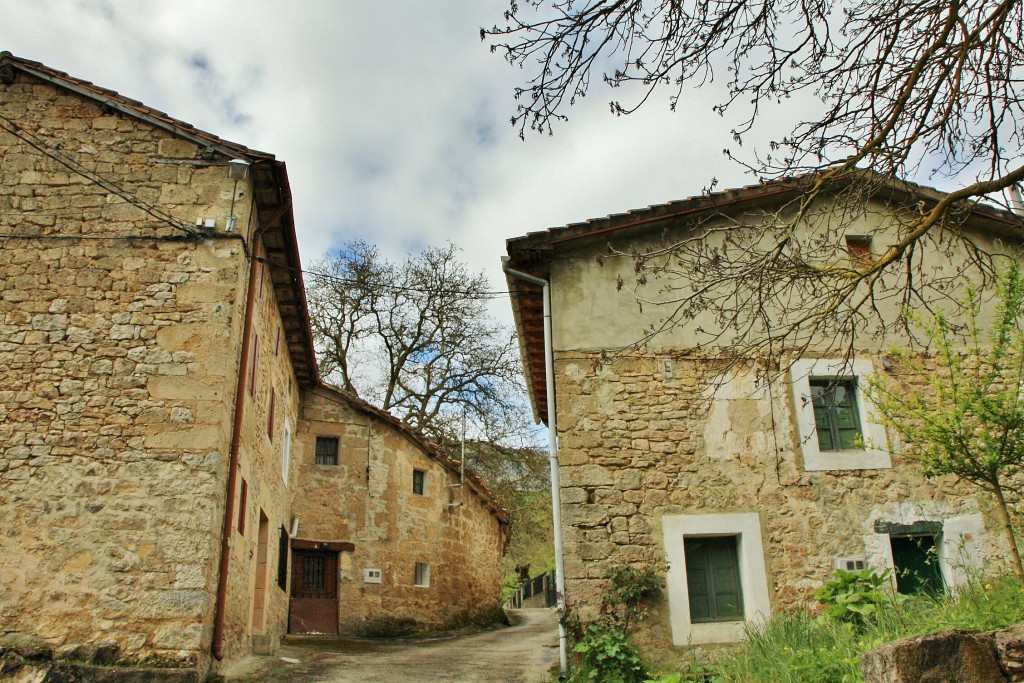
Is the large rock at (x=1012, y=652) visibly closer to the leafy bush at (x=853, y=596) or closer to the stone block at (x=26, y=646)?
the leafy bush at (x=853, y=596)

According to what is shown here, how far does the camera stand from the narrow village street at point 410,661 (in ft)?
30.5

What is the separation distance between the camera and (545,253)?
10.0 meters

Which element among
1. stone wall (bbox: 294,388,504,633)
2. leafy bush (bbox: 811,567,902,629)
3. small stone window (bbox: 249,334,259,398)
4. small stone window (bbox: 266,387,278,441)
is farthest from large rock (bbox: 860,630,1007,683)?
stone wall (bbox: 294,388,504,633)

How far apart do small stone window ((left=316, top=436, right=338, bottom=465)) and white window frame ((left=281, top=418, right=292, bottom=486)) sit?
0.89 m

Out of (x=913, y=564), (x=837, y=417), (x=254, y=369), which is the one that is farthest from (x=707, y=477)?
(x=254, y=369)

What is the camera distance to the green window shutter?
28.9 ft

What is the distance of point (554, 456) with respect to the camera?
9281 millimetres

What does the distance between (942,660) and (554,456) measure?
4.97 metres

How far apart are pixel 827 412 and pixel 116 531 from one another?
773cm

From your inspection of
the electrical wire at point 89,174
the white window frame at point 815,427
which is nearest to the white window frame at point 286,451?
the electrical wire at point 89,174

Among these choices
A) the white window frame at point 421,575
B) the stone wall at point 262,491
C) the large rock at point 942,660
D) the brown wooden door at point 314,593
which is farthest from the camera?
the white window frame at point 421,575

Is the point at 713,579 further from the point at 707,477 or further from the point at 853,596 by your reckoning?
the point at 853,596

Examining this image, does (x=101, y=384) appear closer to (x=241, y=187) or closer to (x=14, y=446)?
(x=14, y=446)

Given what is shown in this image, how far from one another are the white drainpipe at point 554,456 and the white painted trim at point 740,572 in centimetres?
112
